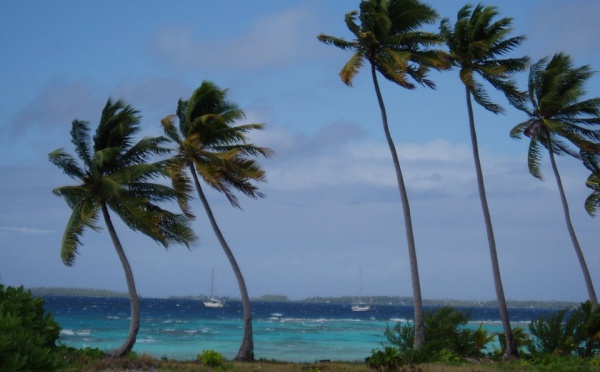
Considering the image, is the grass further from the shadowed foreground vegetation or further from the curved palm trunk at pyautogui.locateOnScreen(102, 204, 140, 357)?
the curved palm trunk at pyautogui.locateOnScreen(102, 204, 140, 357)

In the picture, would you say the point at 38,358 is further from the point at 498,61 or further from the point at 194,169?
the point at 498,61

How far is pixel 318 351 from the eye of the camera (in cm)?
4328

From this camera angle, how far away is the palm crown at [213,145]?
2228 centimetres

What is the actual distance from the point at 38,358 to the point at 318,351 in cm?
3823

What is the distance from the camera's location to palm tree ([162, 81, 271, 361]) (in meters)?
22.2

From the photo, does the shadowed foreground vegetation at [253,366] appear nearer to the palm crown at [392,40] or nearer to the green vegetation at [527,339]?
the green vegetation at [527,339]

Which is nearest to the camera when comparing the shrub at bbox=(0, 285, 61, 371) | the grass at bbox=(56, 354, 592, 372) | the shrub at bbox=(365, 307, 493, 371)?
A: the shrub at bbox=(0, 285, 61, 371)

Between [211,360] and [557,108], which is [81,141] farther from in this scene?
[557,108]

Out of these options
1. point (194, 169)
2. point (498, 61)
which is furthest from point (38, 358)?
point (498, 61)

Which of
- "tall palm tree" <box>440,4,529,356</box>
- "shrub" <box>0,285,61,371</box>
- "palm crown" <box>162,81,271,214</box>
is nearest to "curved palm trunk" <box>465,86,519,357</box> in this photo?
"tall palm tree" <box>440,4,529,356</box>

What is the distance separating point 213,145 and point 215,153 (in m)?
1.13

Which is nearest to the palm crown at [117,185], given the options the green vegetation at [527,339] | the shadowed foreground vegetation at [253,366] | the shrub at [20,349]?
the shadowed foreground vegetation at [253,366]

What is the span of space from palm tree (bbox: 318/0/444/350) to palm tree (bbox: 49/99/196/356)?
7.33 meters

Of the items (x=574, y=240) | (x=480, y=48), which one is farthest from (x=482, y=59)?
(x=574, y=240)
